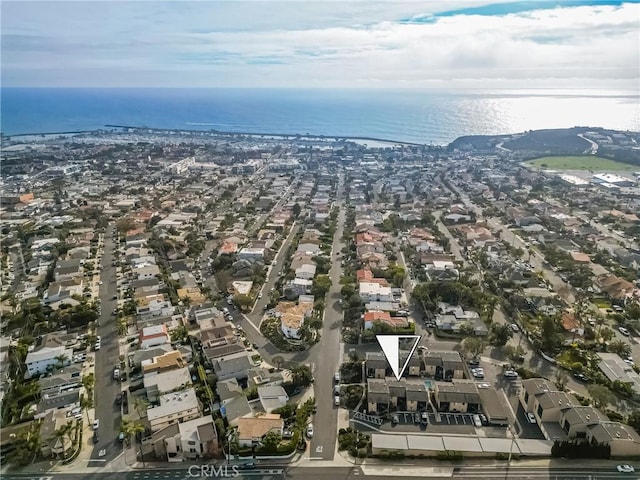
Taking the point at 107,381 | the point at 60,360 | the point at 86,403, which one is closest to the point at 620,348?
the point at 107,381

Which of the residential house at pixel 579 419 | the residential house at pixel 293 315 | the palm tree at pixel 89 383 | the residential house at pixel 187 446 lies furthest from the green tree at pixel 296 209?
the residential house at pixel 579 419

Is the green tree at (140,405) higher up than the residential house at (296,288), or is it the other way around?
the residential house at (296,288)

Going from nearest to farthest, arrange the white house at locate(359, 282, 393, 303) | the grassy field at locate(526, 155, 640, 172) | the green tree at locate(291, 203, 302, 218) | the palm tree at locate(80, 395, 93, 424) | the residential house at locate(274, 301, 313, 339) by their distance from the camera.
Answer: the palm tree at locate(80, 395, 93, 424), the residential house at locate(274, 301, 313, 339), the white house at locate(359, 282, 393, 303), the green tree at locate(291, 203, 302, 218), the grassy field at locate(526, 155, 640, 172)

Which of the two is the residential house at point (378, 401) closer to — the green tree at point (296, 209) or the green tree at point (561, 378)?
the green tree at point (561, 378)

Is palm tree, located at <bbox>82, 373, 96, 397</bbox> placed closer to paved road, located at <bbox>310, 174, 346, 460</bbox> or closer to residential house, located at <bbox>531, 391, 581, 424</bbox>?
paved road, located at <bbox>310, 174, 346, 460</bbox>

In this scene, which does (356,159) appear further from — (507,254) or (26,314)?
(26,314)

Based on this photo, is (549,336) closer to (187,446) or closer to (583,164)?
(187,446)

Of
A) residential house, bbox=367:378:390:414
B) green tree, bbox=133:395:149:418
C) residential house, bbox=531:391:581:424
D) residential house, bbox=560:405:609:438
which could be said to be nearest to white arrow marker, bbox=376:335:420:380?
residential house, bbox=367:378:390:414
